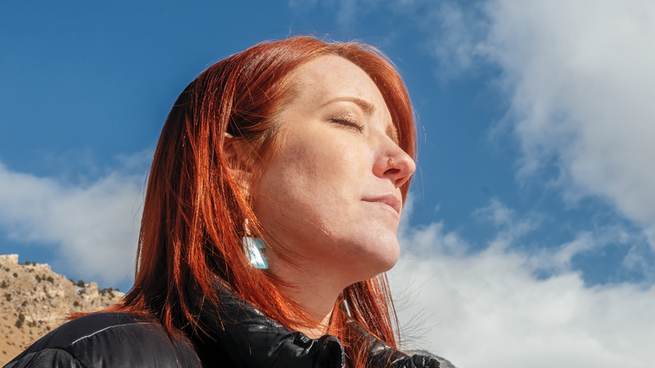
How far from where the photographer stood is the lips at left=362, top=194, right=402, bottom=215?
2.55m

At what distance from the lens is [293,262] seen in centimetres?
252

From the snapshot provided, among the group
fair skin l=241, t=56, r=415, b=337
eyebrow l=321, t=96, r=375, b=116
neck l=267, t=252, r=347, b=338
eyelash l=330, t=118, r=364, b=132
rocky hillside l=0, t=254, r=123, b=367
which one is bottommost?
neck l=267, t=252, r=347, b=338

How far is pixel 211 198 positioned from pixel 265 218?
0.30m

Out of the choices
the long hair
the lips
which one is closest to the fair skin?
the lips

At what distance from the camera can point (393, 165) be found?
106 inches

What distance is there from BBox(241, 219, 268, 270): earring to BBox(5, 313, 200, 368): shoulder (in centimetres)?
60

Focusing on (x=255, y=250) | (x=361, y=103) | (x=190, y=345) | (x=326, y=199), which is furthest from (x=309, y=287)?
(x=361, y=103)

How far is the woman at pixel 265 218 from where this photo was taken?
2016 mm

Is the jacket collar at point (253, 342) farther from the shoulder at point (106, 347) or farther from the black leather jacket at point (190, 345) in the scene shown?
→ the shoulder at point (106, 347)

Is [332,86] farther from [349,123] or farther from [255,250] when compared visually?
[255,250]

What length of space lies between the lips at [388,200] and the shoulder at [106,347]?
3.90ft

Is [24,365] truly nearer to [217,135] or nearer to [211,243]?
[211,243]

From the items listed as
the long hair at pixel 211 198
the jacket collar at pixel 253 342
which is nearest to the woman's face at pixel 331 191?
the long hair at pixel 211 198

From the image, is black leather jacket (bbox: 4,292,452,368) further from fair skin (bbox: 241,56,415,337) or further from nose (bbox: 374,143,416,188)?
nose (bbox: 374,143,416,188)
